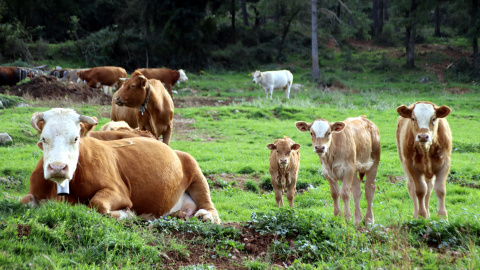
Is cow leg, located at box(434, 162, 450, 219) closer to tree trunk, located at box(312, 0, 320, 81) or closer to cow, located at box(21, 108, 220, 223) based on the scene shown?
cow, located at box(21, 108, 220, 223)

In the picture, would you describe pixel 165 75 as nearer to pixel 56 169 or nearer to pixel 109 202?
pixel 109 202

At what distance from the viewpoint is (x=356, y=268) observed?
4969 mm

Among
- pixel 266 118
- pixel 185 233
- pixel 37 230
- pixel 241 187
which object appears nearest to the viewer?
pixel 37 230

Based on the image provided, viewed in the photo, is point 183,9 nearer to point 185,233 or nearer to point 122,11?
point 122,11

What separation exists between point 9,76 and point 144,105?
18774mm

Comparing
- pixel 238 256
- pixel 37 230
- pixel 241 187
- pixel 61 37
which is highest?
pixel 61 37

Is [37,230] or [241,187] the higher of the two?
[37,230]

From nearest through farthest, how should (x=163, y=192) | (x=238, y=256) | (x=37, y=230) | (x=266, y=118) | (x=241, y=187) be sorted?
1. (x=37, y=230)
2. (x=238, y=256)
3. (x=163, y=192)
4. (x=241, y=187)
5. (x=266, y=118)

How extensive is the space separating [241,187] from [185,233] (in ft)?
19.5

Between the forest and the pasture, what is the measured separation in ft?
62.6

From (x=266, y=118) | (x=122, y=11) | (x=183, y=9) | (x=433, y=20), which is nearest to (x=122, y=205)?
(x=266, y=118)

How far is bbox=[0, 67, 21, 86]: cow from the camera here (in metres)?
27.3

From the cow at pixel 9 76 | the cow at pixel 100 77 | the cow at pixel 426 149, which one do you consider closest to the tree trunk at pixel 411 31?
the cow at pixel 100 77

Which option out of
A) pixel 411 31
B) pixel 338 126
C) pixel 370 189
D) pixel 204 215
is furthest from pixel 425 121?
pixel 411 31
